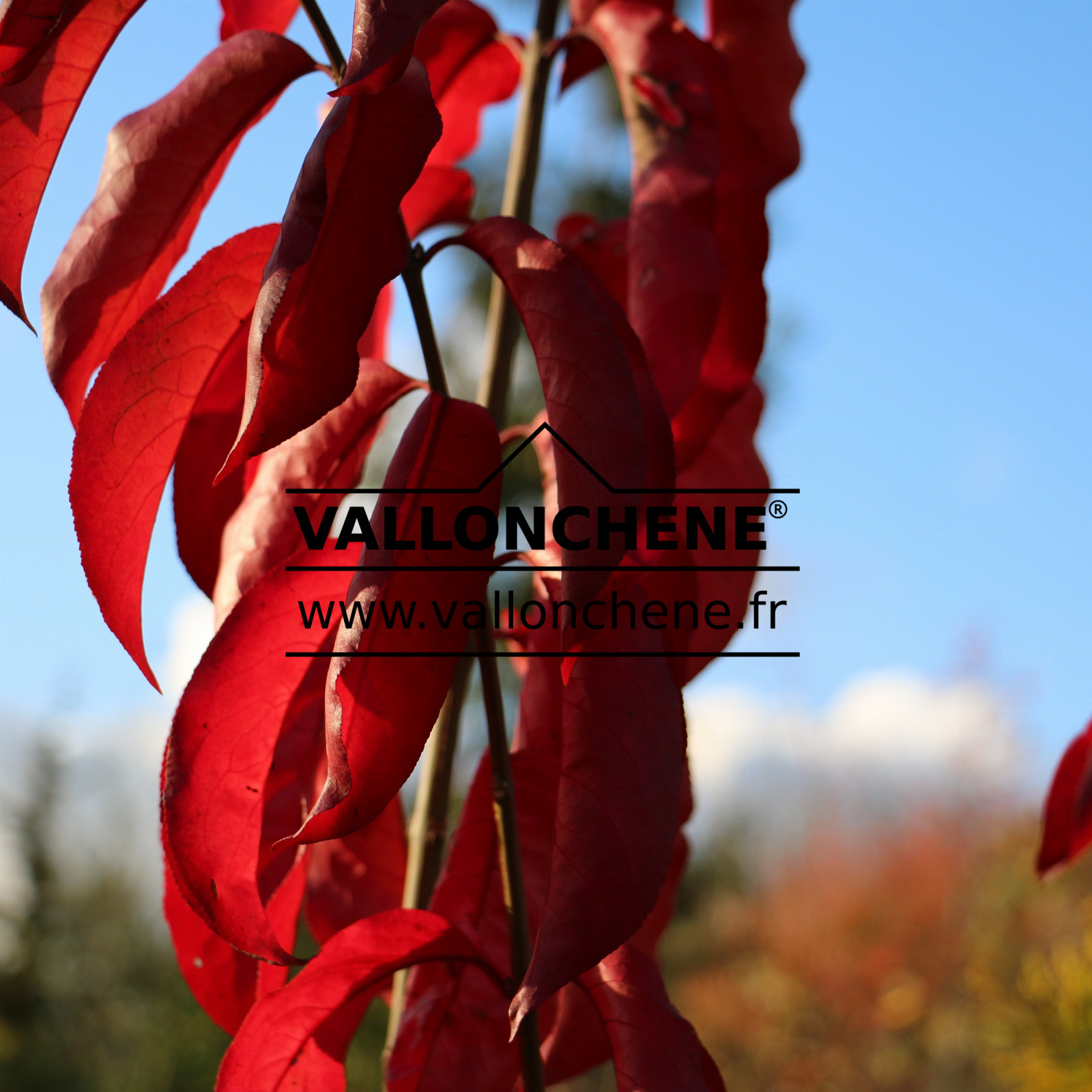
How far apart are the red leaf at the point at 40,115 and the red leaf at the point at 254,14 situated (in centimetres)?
11

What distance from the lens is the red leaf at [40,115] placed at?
0.34 m

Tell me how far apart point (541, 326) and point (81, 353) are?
0.16 m

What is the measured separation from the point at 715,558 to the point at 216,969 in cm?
26

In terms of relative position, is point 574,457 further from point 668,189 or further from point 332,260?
point 668,189

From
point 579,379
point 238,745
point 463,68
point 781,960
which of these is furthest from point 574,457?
point 781,960

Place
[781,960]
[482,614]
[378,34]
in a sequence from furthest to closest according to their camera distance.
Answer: [781,960] < [482,614] < [378,34]

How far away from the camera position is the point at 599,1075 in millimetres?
5586

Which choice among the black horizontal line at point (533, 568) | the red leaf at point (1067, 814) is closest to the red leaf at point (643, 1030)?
the black horizontal line at point (533, 568)

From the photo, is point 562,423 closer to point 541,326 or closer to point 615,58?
point 541,326

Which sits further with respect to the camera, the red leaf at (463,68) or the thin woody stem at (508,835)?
the red leaf at (463,68)

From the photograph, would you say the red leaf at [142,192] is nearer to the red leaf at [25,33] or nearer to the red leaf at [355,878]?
the red leaf at [25,33]

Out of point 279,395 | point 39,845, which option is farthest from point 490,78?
point 39,845

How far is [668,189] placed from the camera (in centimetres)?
44

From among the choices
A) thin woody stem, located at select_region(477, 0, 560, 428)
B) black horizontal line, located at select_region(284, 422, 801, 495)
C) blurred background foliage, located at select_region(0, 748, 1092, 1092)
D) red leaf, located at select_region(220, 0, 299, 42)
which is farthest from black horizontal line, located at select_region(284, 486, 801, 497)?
blurred background foliage, located at select_region(0, 748, 1092, 1092)
